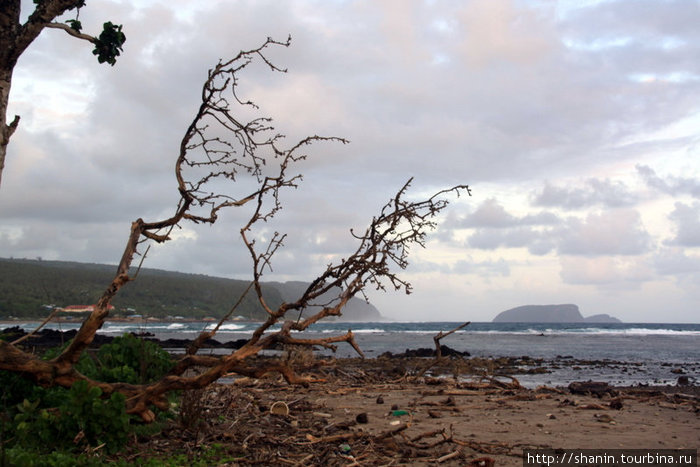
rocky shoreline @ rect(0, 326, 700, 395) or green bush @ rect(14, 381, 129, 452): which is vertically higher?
green bush @ rect(14, 381, 129, 452)

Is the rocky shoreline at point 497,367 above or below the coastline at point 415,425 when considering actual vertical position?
below

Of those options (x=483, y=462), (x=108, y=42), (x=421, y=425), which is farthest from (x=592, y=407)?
(x=108, y=42)

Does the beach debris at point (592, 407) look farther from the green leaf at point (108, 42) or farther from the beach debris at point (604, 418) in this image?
the green leaf at point (108, 42)

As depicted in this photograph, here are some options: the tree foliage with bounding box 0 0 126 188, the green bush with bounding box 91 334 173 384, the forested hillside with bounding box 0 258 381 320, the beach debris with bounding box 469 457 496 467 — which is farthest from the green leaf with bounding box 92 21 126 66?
the forested hillside with bounding box 0 258 381 320

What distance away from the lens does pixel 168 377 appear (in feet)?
18.1

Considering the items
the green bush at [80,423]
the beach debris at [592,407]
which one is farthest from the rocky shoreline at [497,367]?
the green bush at [80,423]

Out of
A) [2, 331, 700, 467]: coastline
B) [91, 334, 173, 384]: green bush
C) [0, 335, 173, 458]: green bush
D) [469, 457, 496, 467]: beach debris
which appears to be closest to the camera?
[0, 335, 173, 458]: green bush

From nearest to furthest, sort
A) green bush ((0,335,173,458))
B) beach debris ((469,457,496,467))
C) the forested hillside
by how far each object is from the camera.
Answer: green bush ((0,335,173,458))
beach debris ((469,457,496,467))
the forested hillside

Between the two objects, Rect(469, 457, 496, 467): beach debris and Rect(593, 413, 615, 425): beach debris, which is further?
Rect(593, 413, 615, 425): beach debris

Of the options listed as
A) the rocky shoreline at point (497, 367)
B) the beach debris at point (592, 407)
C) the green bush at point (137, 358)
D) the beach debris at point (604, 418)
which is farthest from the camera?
the rocky shoreline at point (497, 367)

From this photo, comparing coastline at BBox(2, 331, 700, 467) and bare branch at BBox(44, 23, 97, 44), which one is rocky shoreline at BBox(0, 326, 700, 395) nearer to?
coastline at BBox(2, 331, 700, 467)

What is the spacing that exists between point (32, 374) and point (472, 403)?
704 cm

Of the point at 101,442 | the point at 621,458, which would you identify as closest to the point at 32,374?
the point at 101,442

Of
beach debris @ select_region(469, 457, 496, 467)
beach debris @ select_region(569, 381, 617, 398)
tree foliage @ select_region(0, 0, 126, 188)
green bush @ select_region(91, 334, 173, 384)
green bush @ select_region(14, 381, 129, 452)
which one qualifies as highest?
tree foliage @ select_region(0, 0, 126, 188)
